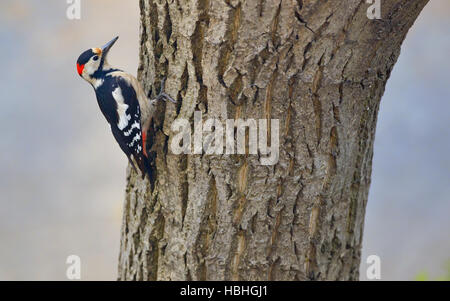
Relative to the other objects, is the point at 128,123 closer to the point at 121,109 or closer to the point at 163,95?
the point at 121,109

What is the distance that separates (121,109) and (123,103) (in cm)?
5

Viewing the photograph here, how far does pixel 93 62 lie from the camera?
254 centimetres

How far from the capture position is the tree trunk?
5.30 feet

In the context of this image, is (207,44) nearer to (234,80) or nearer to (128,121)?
(234,80)

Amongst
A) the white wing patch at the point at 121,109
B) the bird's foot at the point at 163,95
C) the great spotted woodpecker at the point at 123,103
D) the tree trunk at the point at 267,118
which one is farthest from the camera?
the white wing patch at the point at 121,109

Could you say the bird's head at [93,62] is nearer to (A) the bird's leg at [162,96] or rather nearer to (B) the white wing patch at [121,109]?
(B) the white wing patch at [121,109]

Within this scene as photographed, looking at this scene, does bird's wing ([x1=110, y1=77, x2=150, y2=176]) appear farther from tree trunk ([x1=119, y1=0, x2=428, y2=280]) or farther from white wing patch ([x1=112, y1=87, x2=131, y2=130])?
tree trunk ([x1=119, y1=0, x2=428, y2=280])

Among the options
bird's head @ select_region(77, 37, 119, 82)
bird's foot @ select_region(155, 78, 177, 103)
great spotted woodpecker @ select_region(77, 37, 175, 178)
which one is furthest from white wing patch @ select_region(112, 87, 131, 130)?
bird's foot @ select_region(155, 78, 177, 103)

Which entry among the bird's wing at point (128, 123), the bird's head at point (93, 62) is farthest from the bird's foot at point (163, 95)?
the bird's head at point (93, 62)

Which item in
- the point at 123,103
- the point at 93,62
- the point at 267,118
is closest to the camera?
the point at 267,118

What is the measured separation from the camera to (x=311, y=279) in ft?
6.41

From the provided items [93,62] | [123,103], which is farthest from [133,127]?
[93,62]

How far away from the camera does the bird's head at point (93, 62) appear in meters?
2.51

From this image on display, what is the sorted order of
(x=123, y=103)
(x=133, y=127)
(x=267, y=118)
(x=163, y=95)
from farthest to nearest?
(x=123, y=103) → (x=133, y=127) → (x=163, y=95) → (x=267, y=118)
